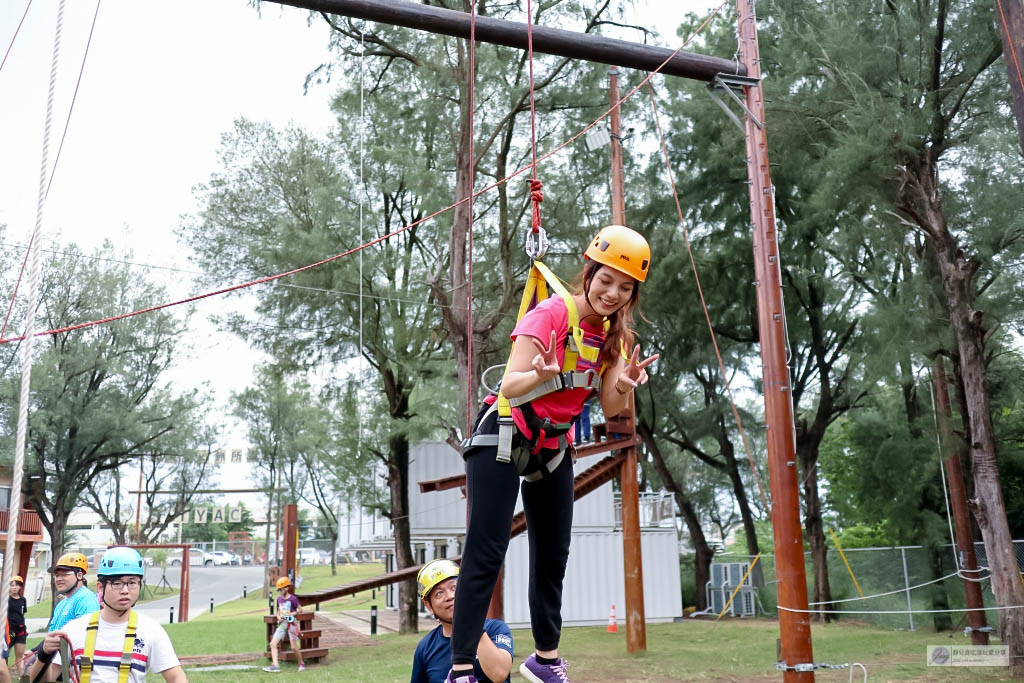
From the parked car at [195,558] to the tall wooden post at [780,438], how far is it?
6169 centimetres

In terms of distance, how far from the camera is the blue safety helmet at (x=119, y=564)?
358cm

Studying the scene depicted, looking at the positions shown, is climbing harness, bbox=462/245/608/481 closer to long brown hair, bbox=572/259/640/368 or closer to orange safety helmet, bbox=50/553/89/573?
long brown hair, bbox=572/259/640/368

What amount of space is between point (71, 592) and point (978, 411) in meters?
10.4

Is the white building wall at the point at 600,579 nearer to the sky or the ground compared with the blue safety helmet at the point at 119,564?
nearer to the ground

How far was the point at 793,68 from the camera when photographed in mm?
15609

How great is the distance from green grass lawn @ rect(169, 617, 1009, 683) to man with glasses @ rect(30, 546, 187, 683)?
25.4 feet

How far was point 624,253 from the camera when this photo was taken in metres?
2.82

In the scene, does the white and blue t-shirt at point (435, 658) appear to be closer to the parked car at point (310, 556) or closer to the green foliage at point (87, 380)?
the green foliage at point (87, 380)

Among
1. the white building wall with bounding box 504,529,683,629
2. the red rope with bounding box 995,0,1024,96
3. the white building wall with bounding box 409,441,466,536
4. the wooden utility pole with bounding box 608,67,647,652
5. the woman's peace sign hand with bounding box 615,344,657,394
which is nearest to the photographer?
the woman's peace sign hand with bounding box 615,344,657,394

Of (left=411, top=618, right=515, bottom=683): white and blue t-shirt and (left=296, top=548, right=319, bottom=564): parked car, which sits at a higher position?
(left=411, top=618, right=515, bottom=683): white and blue t-shirt

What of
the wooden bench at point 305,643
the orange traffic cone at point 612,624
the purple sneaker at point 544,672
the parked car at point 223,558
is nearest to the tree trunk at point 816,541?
the orange traffic cone at point 612,624

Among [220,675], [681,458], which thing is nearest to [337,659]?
[220,675]

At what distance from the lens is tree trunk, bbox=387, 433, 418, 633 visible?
20880 mm

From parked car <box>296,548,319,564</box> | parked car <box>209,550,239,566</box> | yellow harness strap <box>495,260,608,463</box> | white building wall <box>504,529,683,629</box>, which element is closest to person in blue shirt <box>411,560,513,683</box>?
yellow harness strap <box>495,260,608,463</box>
